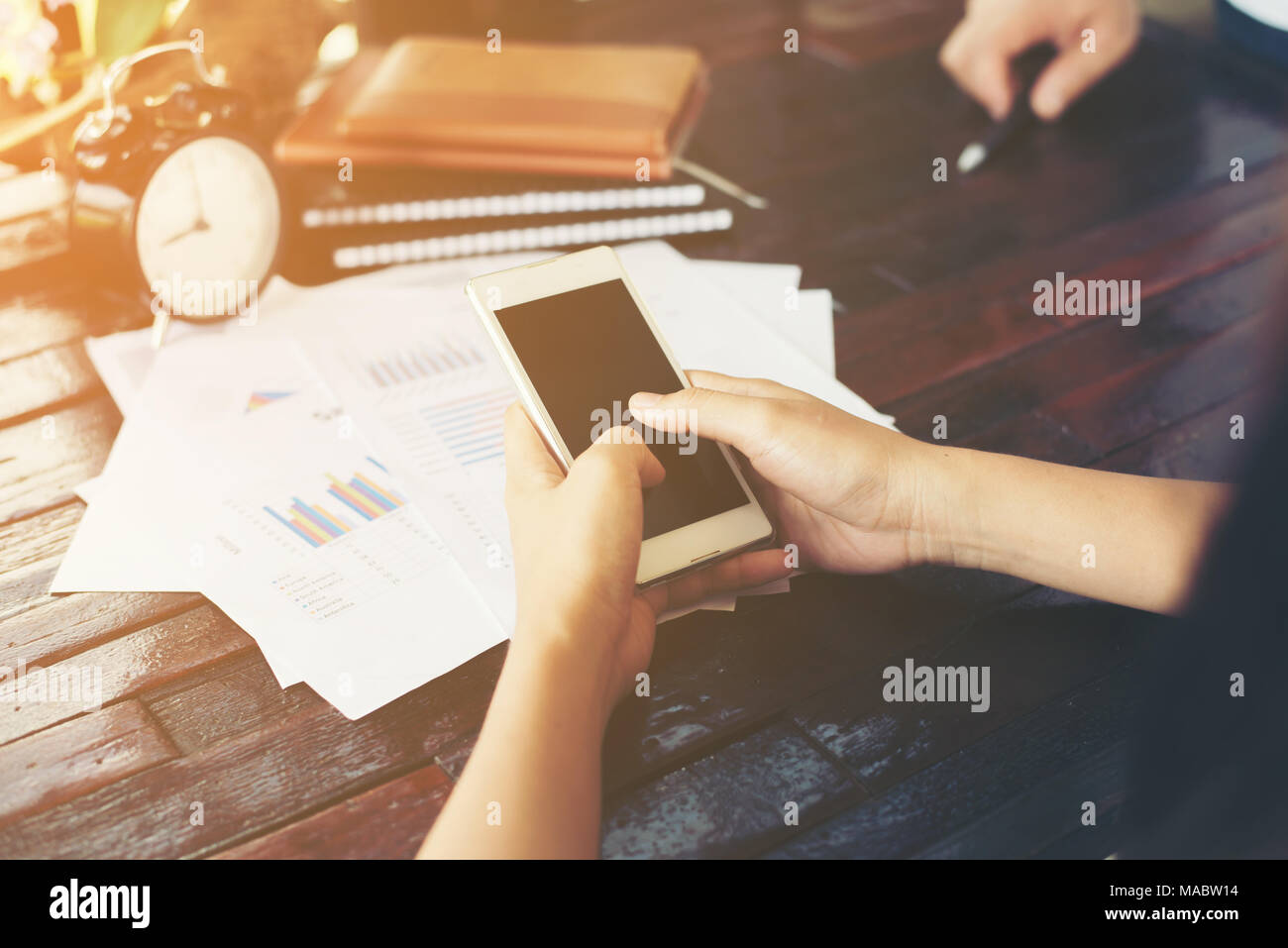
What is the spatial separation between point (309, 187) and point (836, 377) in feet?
2.34

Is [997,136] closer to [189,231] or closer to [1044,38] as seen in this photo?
[1044,38]

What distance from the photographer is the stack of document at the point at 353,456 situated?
748mm

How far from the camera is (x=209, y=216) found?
1038 mm

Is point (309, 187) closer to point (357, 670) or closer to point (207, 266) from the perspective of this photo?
point (207, 266)

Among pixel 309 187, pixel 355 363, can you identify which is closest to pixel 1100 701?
pixel 355 363

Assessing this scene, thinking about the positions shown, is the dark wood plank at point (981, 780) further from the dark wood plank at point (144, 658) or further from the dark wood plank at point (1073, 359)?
the dark wood plank at point (144, 658)

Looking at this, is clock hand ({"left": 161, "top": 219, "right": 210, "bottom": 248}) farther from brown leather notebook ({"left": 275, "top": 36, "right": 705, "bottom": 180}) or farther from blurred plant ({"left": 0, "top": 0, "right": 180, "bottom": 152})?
brown leather notebook ({"left": 275, "top": 36, "right": 705, "bottom": 180})

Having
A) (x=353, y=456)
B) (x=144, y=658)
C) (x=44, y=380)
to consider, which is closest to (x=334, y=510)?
(x=353, y=456)

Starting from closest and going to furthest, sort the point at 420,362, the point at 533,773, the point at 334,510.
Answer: the point at 533,773 < the point at 334,510 < the point at 420,362

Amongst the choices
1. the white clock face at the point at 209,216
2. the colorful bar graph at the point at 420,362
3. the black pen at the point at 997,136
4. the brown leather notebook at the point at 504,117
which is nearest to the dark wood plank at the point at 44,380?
the white clock face at the point at 209,216

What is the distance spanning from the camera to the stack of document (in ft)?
2.45

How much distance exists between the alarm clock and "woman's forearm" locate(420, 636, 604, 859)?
61cm

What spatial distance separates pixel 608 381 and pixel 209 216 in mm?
505

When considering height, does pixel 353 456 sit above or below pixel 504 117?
below
